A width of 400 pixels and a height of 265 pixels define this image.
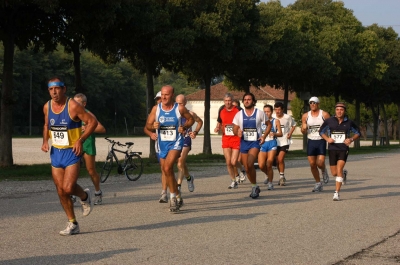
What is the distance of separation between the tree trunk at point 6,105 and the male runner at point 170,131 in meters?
11.8

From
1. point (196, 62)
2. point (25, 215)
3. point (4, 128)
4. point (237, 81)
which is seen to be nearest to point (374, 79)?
point (237, 81)

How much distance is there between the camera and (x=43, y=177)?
21.3m

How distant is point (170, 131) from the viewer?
1216 cm

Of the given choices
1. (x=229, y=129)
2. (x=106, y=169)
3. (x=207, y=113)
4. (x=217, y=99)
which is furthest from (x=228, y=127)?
(x=217, y=99)

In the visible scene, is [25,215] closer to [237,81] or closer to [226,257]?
[226,257]

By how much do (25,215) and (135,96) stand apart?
94.4 metres

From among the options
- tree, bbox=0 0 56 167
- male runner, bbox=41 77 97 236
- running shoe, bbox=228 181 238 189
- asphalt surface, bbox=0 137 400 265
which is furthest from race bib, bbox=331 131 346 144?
tree, bbox=0 0 56 167

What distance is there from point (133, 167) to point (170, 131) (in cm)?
864

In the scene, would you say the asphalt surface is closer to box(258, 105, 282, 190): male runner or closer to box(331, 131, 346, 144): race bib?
box(258, 105, 282, 190): male runner

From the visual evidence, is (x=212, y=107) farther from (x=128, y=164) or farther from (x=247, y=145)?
(x=247, y=145)

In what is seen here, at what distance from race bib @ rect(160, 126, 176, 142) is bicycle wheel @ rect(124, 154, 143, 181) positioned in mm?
8330

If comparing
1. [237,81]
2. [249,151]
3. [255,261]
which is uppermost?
[237,81]

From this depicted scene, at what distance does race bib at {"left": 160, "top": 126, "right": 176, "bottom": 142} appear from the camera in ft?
39.9

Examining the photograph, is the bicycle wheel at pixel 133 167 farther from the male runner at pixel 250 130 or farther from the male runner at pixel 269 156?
the male runner at pixel 250 130
